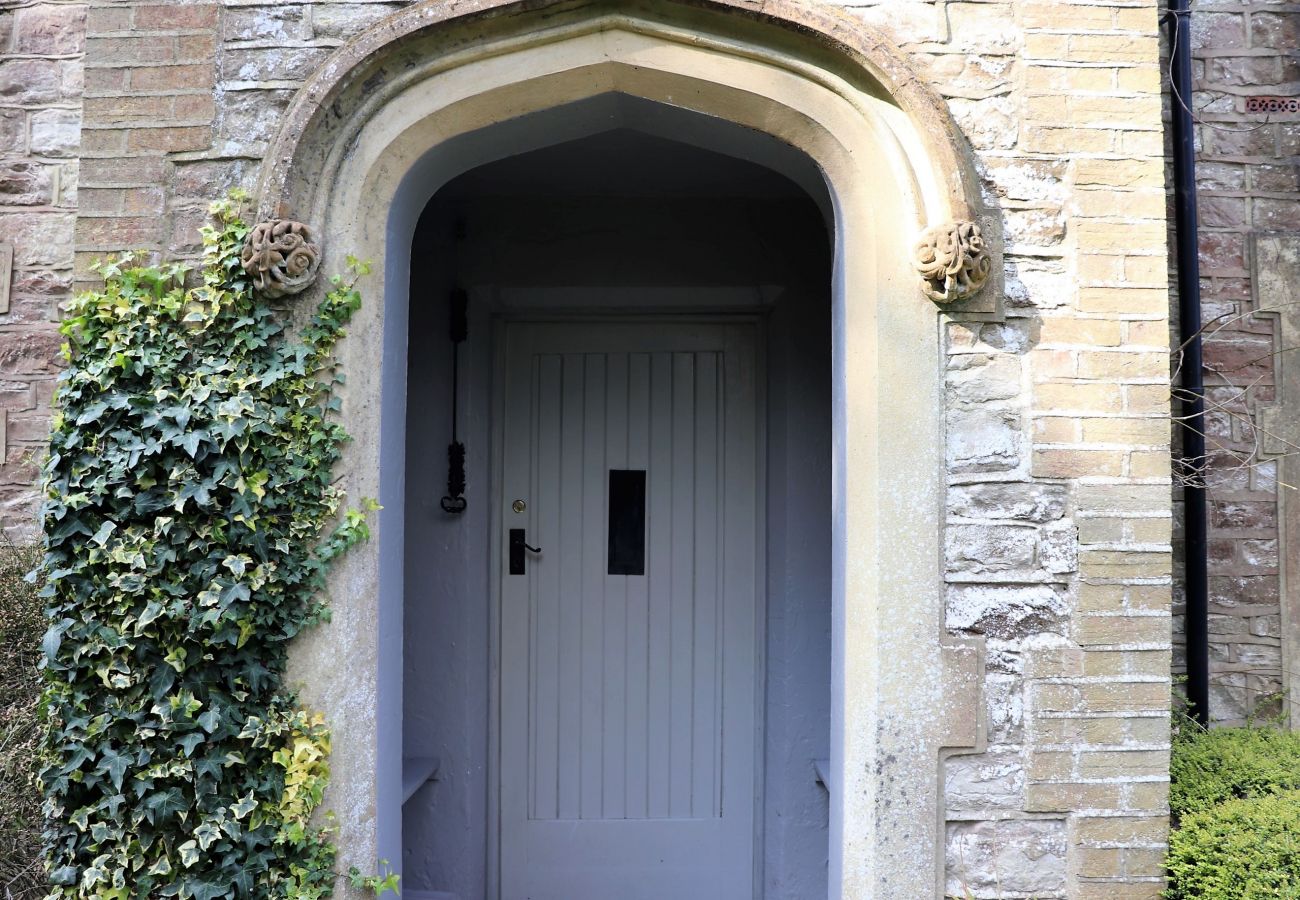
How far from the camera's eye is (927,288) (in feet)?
8.61

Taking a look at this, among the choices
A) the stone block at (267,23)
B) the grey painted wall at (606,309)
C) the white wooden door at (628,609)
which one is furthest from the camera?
the white wooden door at (628,609)

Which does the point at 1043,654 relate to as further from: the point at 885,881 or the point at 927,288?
the point at 927,288

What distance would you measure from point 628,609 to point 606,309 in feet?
4.26

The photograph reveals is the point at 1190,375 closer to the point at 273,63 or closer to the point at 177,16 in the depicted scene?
the point at 273,63

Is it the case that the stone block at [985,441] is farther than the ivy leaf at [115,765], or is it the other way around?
the stone block at [985,441]

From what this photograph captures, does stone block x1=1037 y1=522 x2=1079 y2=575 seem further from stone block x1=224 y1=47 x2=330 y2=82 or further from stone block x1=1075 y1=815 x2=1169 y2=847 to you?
stone block x1=224 y1=47 x2=330 y2=82

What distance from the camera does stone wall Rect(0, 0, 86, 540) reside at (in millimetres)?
3686

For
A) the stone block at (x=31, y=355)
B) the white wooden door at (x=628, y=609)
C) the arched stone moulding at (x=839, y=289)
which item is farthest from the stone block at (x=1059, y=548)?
the stone block at (x=31, y=355)

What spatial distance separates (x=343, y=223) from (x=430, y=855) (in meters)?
2.58

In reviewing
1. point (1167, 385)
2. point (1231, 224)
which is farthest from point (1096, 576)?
point (1231, 224)

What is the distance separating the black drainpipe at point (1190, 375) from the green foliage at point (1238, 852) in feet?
3.17

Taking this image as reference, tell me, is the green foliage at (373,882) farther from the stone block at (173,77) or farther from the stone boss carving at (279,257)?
the stone block at (173,77)

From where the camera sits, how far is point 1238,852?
2459 mm

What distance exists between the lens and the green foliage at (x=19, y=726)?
→ 2764 millimetres
